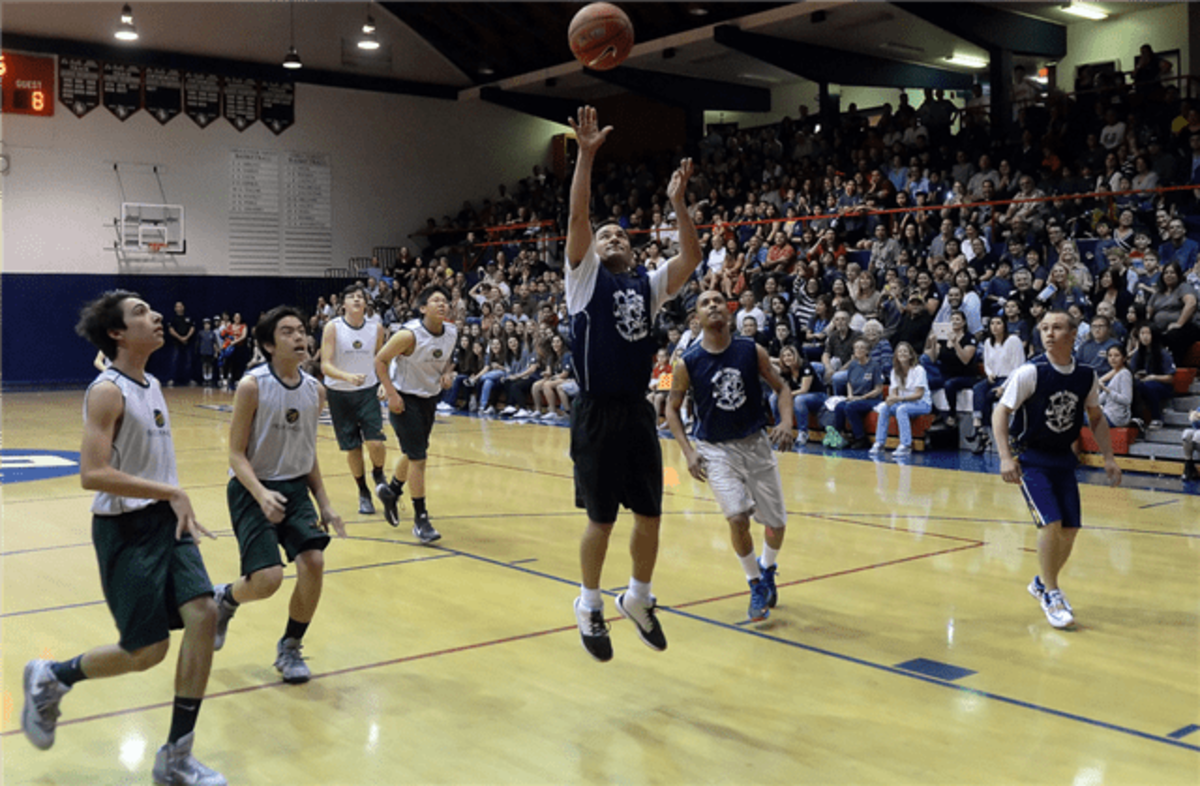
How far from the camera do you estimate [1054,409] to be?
5668 millimetres

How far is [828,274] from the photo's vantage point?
15547mm

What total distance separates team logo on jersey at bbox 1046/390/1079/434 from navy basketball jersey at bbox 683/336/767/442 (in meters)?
1.46

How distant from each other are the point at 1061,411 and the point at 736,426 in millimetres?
1638

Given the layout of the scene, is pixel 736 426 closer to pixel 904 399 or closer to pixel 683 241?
pixel 683 241

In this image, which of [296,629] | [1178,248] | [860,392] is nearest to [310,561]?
[296,629]

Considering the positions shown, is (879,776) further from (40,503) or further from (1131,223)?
(1131,223)

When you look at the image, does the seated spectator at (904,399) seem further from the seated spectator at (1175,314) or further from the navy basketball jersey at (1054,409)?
the navy basketball jersey at (1054,409)

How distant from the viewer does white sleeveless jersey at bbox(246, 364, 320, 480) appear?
474cm

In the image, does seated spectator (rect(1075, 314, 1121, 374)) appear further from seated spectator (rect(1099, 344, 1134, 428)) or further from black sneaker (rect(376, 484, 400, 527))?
black sneaker (rect(376, 484, 400, 527))

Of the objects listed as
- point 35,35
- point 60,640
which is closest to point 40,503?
point 60,640

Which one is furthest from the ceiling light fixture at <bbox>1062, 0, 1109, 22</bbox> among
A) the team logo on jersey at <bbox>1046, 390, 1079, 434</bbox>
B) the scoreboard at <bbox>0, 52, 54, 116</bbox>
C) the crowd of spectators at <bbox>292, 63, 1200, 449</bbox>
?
the scoreboard at <bbox>0, 52, 54, 116</bbox>

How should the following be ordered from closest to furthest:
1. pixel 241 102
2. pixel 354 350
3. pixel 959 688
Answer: pixel 959 688 → pixel 354 350 → pixel 241 102

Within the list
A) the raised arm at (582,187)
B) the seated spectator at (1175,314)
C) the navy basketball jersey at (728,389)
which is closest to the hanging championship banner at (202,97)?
the seated spectator at (1175,314)

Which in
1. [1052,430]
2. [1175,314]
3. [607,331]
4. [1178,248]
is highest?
[1178,248]
